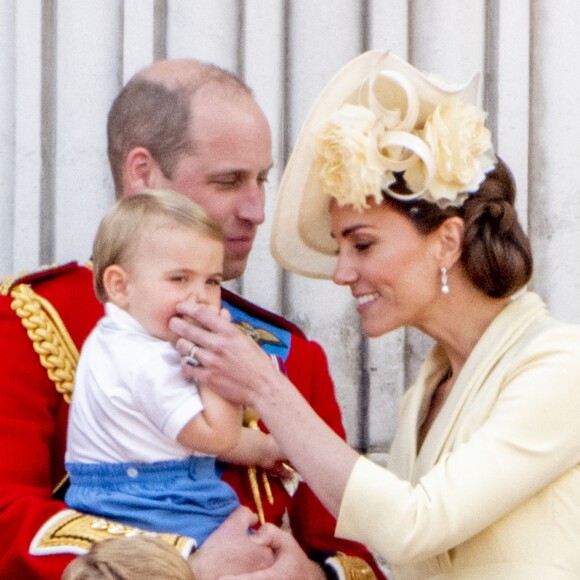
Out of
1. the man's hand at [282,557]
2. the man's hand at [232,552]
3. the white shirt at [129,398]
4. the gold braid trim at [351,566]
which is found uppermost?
the white shirt at [129,398]

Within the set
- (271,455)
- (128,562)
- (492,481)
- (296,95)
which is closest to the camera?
(128,562)

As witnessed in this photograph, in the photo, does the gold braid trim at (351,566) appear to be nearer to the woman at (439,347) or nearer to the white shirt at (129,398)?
the woman at (439,347)

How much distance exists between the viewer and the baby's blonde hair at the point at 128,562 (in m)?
2.25

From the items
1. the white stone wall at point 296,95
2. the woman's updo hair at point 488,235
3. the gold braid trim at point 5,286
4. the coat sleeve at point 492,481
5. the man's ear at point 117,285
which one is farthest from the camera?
the white stone wall at point 296,95

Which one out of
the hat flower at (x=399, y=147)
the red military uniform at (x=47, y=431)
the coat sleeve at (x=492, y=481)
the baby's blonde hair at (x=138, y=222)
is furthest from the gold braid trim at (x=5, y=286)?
the coat sleeve at (x=492, y=481)

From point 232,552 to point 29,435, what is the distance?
42 cm

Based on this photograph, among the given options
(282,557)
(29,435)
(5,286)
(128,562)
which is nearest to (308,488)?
(282,557)

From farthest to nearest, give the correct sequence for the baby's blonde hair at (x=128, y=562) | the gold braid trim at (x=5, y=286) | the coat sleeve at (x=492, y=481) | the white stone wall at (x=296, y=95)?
the white stone wall at (x=296, y=95), the gold braid trim at (x=5, y=286), the coat sleeve at (x=492, y=481), the baby's blonde hair at (x=128, y=562)

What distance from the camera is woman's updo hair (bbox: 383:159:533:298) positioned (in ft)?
8.87

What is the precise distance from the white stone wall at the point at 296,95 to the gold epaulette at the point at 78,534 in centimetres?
94

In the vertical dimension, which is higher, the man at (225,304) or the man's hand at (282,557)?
the man at (225,304)

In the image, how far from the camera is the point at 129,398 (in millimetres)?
2506

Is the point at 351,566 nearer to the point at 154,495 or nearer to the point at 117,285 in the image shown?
the point at 154,495

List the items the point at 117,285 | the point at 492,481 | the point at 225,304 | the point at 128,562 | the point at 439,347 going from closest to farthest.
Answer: the point at 128,562 → the point at 492,481 → the point at 117,285 → the point at 439,347 → the point at 225,304
